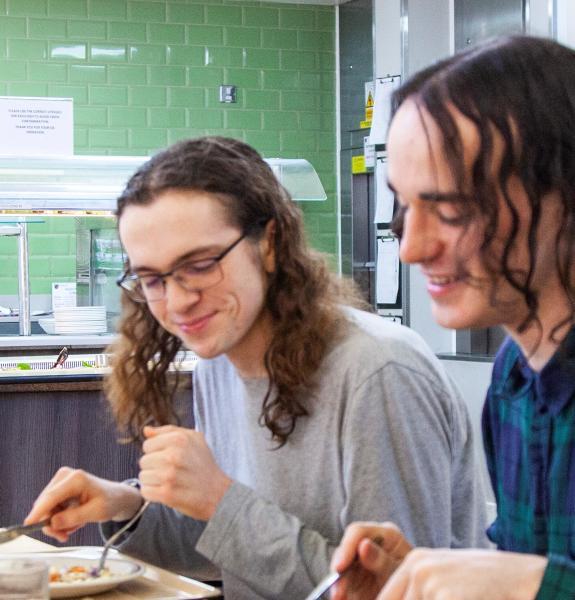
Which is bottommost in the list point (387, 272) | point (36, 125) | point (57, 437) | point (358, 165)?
point (57, 437)

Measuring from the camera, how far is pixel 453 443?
185 centimetres

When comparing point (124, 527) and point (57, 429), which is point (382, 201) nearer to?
point (57, 429)

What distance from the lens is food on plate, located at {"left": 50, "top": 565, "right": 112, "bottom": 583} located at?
176cm

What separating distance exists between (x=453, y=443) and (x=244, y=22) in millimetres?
6349

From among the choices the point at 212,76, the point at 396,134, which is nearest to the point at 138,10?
the point at 212,76

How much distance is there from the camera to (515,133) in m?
1.03

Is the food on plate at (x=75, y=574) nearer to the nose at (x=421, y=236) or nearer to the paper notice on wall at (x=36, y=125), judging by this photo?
the nose at (x=421, y=236)

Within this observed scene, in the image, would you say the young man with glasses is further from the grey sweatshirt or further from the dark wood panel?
the dark wood panel

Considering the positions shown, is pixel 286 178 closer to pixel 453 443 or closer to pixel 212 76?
pixel 212 76

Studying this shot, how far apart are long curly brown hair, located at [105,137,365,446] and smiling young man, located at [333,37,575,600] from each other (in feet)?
2.33

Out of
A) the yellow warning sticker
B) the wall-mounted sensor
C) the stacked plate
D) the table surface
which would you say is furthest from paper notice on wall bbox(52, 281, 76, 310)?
the table surface

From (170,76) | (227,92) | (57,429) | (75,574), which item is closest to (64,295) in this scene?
(170,76)

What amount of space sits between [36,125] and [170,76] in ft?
3.09

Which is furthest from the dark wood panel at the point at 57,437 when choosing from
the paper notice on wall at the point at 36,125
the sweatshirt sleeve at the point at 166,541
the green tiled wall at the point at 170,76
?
the paper notice on wall at the point at 36,125
